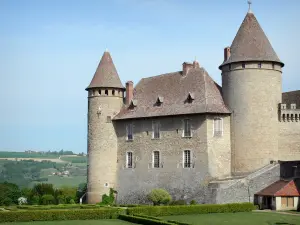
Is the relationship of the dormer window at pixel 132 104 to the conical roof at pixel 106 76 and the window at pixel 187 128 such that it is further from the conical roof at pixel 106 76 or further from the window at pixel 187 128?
the window at pixel 187 128

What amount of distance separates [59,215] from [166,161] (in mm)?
13591

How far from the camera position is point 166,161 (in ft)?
162

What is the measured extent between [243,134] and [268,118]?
2.69 m

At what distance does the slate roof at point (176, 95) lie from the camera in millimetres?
47531

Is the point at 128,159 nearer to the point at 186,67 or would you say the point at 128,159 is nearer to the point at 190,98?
the point at 190,98

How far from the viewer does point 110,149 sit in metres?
53.4

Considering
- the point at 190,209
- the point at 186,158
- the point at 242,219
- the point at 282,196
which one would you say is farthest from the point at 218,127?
the point at 242,219

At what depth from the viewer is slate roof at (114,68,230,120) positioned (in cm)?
4753

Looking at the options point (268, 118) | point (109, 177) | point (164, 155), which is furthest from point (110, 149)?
point (268, 118)

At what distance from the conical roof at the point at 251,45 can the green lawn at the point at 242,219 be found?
47.6ft

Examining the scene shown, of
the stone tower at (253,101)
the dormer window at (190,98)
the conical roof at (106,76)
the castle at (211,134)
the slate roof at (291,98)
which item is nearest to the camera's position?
the castle at (211,134)

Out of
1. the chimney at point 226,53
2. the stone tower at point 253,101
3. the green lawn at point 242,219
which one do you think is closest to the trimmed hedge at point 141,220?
the green lawn at point 242,219

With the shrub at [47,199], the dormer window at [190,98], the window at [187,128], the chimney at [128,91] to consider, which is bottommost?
the shrub at [47,199]

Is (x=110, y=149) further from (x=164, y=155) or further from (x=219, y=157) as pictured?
(x=219, y=157)
